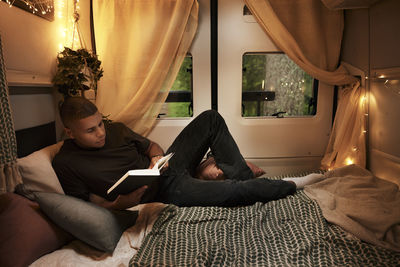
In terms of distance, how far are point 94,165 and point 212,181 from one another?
2.50 feet

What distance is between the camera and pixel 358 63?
2529mm

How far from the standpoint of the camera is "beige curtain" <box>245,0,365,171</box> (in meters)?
2.61

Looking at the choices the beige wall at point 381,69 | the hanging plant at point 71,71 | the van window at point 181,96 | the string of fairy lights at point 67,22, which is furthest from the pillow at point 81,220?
the beige wall at point 381,69

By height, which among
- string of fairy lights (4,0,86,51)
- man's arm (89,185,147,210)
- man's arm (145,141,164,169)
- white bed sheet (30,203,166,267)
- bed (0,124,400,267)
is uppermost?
string of fairy lights (4,0,86,51)

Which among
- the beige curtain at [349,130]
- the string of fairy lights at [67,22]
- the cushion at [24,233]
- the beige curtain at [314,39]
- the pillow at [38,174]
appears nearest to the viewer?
the cushion at [24,233]

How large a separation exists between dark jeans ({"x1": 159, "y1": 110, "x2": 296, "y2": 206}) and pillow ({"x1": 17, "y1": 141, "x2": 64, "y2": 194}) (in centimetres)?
69

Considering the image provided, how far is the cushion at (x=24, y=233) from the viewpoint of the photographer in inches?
48.5

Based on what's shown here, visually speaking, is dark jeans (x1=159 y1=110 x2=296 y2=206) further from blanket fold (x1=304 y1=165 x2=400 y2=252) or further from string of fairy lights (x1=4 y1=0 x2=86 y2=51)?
string of fairy lights (x1=4 y1=0 x2=86 y2=51)

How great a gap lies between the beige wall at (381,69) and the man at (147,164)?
0.60 metres

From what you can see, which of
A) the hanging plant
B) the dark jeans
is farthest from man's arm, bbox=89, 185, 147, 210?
the hanging plant

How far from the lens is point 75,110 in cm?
177

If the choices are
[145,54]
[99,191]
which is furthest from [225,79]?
[99,191]

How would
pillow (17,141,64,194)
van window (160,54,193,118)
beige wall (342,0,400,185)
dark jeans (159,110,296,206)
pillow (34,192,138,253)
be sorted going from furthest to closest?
van window (160,54,193,118), beige wall (342,0,400,185), dark jeans (159,110,296,206), pillow (17,141,64,194), pillow (34,192,138,253)

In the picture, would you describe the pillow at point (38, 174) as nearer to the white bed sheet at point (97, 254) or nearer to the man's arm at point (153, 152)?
the white bed sheet at point (97, 254)
